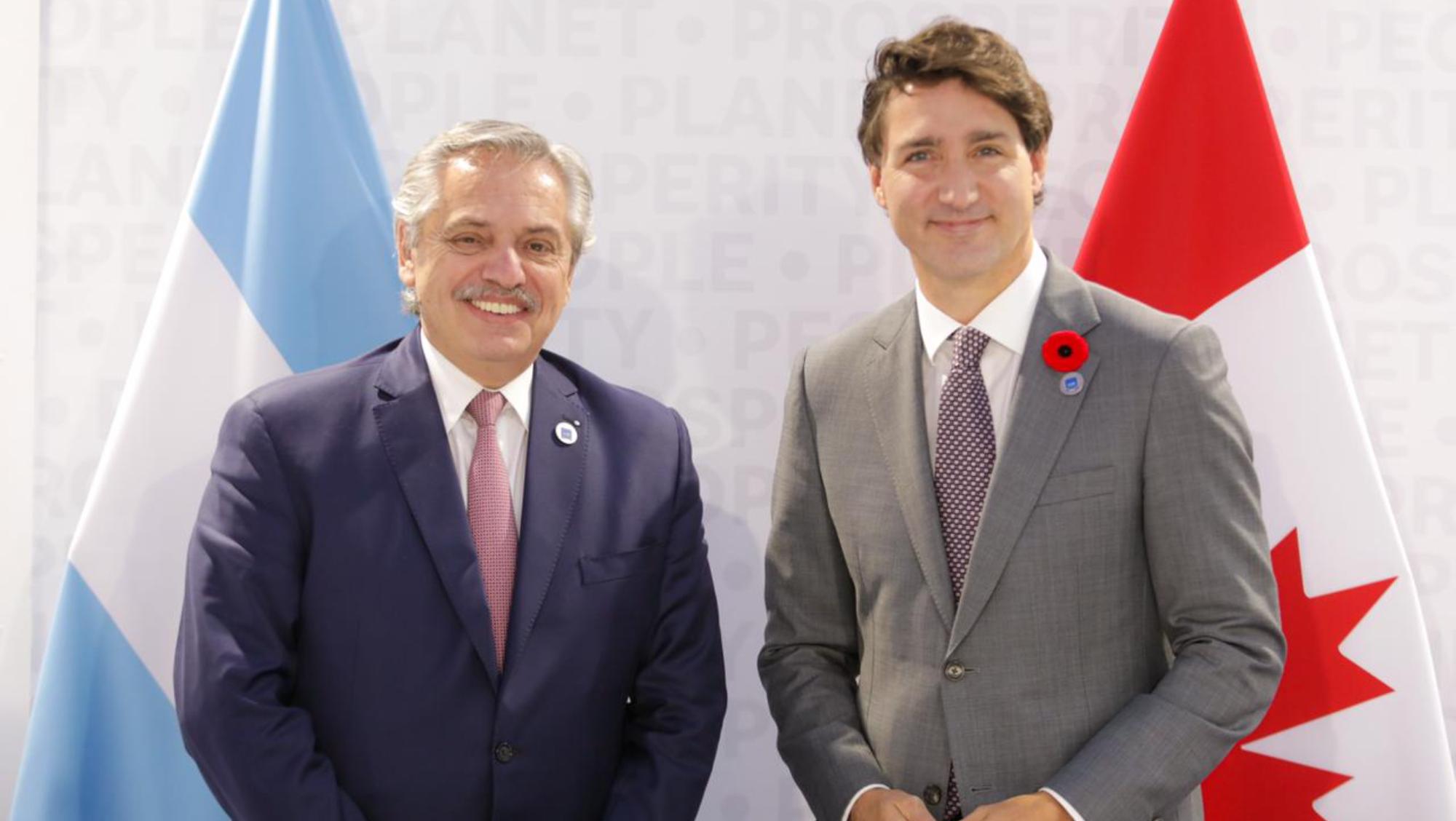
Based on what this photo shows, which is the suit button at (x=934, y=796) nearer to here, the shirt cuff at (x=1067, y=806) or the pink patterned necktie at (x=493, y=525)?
the shirt cuff at (x=1067, y=806)

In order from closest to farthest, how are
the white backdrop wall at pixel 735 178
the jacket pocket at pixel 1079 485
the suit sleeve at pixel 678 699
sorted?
the jacket pocket at pixel 1079 485, the suit sleeve at pixel 678 699, the white backdrop wall at pixel 735 178

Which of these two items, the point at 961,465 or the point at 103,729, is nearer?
the point at 961,465

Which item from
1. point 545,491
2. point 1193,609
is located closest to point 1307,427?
point 1193,609

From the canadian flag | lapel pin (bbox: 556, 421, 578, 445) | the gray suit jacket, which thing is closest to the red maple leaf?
the canadian flag

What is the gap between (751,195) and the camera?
284 centimetres

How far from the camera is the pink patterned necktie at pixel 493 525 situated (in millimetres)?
1962

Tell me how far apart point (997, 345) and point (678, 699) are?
0.74 metres

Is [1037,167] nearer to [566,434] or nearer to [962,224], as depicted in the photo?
[962,224]

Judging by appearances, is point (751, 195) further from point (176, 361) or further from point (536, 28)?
point (176, 361)

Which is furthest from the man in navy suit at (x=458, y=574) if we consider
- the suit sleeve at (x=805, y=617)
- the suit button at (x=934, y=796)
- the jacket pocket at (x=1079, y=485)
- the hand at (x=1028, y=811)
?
the jacket pocket at (x=1079, y=485)

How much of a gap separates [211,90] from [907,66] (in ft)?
5.21

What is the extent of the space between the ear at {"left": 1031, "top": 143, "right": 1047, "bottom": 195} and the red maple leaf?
93cm

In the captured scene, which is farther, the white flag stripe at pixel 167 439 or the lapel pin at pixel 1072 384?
the white flag stripe at pixel 167 439

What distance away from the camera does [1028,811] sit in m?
1.79
